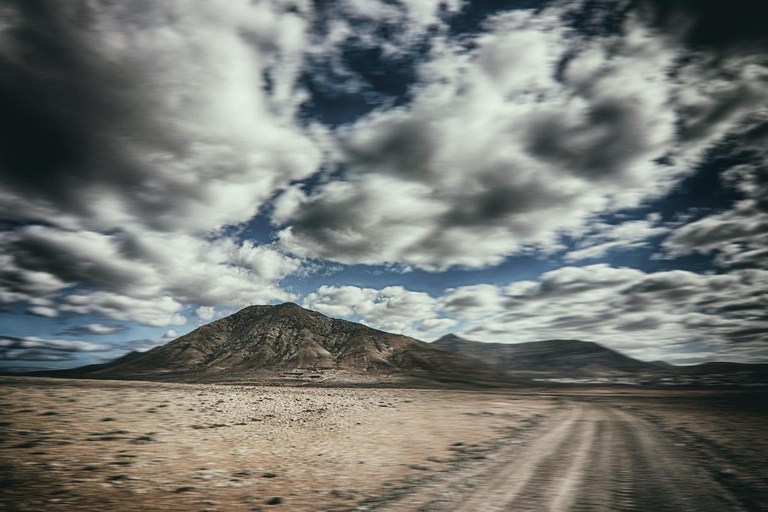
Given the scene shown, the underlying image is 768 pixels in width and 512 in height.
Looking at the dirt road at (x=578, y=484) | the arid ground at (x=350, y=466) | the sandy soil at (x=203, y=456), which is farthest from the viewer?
the sandy soil at (x=203, y=456)

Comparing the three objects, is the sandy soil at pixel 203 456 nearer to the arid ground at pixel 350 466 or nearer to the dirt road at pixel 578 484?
the arid ground at pixel 350 466

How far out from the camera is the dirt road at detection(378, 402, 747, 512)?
798 cm

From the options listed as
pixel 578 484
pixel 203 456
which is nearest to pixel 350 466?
pixel 203 456

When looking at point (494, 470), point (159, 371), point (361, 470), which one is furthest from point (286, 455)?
point (159, 371)

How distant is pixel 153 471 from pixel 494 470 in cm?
1057

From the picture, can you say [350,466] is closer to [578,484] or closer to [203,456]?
[203,456]

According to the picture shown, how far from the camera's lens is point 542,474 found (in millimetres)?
10430

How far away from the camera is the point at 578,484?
941 cm

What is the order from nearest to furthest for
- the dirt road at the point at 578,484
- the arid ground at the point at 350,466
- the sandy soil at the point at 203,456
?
the dirt road at the point at 578,484, the arid ground at the point at 350,466, the sandy soil at the point at 203,456

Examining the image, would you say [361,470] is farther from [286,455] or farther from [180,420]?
[180,420]

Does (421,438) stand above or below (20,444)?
below

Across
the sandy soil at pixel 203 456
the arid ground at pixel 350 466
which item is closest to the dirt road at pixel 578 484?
the arid ground at pixel 350 466

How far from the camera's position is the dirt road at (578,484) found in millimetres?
7984

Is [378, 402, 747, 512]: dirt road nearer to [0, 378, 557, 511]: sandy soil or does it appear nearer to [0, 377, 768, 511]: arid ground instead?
[0, 377, 768, 511]: arid ground
